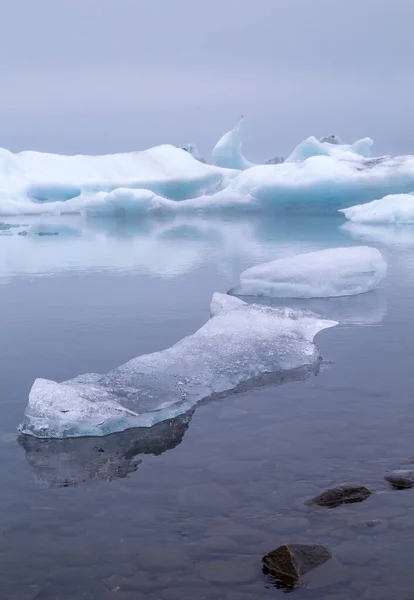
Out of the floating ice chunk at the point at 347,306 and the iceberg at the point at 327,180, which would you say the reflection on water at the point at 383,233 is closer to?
the iceberg at the point at 327,180

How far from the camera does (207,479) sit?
150 inches

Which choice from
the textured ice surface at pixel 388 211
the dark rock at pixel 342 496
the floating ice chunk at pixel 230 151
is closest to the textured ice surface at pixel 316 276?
the dark rock at pixel 342 496

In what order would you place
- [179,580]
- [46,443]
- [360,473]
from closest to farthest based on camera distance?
1. [179,580]
2. [360,473]
3. [46,443]

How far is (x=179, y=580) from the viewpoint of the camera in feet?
9.52

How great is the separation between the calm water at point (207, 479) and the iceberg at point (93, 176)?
891 inches

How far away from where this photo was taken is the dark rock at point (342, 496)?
11.3 feet

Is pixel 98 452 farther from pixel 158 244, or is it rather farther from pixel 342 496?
pixel 158 244

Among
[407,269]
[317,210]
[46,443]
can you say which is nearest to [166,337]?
[46,443]

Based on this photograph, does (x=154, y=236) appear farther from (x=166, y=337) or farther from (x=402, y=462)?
(x=402, y=462)

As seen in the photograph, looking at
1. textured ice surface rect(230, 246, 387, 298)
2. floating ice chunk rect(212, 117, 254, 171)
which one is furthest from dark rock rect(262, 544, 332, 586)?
floating ice chunk rect(212, 117, 254, 171)

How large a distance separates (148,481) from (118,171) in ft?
93.9

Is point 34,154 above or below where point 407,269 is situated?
above

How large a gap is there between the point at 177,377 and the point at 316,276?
4.23 meters

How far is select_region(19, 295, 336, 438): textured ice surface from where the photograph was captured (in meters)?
4.51
